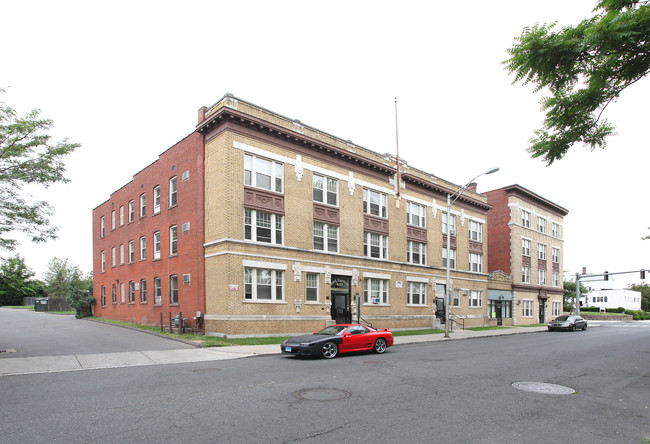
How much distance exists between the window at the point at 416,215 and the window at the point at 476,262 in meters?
7.98

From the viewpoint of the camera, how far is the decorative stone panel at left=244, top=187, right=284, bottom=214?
23188 mm

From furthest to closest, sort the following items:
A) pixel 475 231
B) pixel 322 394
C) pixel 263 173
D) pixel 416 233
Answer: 1. pixel 475 231
2. pixel 416 233
3. pixel 263 173
4. pixel 322 394

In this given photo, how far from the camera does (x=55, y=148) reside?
17078 mm

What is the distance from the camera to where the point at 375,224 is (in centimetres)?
3066

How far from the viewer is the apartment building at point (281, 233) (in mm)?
22641

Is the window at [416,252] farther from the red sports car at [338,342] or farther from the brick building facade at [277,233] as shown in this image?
the red sports car at [338,342]

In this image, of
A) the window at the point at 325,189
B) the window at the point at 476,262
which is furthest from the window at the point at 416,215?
the window at the point at 325,189

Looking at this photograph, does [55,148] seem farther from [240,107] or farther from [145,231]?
[145,231]

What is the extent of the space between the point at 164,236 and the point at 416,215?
18887mm

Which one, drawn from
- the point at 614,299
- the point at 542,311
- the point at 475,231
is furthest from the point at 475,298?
the point at 614,299

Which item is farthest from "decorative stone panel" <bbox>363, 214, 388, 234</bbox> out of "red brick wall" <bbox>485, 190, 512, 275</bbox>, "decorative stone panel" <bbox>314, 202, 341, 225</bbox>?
"red brick wall" <bbox>485, 190, 512, 275</bbox>

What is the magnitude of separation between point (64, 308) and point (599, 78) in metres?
64.7

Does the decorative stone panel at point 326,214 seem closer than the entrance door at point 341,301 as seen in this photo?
Yes

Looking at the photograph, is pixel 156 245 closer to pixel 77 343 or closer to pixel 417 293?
pixel 77 343
